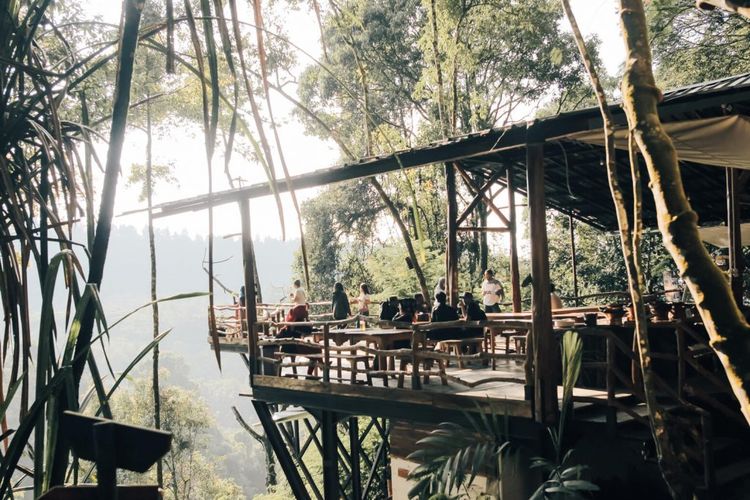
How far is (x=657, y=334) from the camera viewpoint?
6855 mm

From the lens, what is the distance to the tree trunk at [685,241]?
1.03 metres

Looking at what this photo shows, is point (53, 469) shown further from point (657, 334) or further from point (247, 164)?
point (247, 164)

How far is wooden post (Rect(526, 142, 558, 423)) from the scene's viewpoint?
586 cm

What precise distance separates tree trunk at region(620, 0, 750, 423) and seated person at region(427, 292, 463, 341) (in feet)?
21.1

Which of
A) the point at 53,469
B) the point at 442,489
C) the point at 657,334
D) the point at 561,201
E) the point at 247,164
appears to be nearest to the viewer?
the point at 53,469

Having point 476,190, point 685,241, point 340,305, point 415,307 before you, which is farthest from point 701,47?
point 685,241

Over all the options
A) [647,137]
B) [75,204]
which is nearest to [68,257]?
[75,204]

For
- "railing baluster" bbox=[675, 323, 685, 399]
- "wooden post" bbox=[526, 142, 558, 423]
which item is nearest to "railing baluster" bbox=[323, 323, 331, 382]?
"wooden post" bbox=[526, 142, 558, 423]

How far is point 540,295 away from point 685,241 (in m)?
5.05

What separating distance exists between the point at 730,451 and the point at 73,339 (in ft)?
20.9

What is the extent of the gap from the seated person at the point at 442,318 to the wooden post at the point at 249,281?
8.04 feet

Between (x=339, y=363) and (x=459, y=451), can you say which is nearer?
(x=459, y=451)

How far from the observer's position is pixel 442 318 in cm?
772

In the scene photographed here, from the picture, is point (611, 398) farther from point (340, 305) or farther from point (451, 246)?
point (340, 305)
